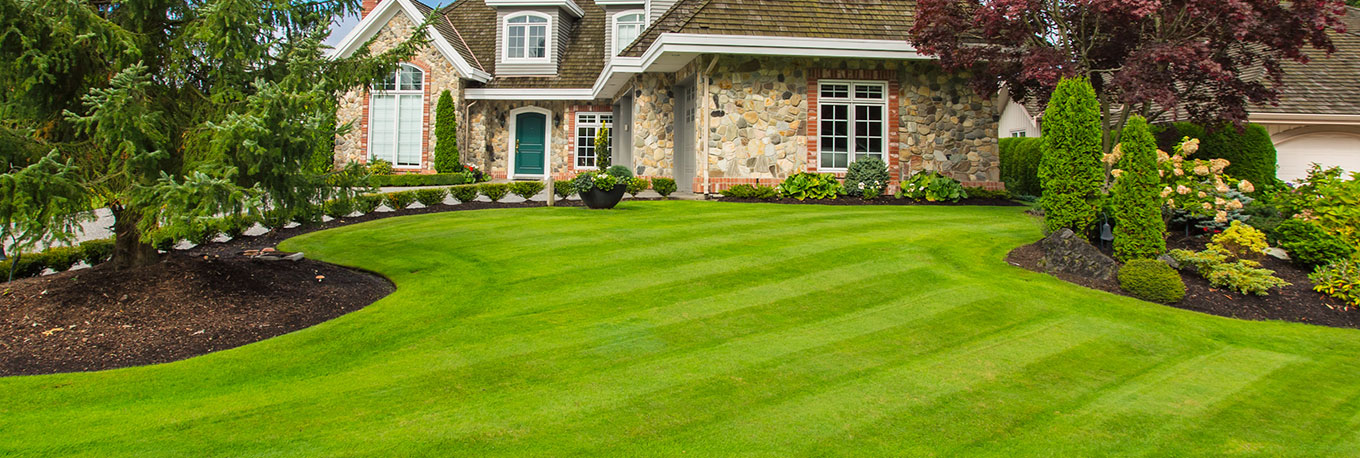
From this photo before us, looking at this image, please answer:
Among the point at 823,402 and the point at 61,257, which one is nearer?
the point at 823,402

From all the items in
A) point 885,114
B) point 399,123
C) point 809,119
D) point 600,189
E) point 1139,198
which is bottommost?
point 1139,198

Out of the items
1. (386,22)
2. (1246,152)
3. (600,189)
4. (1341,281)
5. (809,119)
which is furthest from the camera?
(386,22)

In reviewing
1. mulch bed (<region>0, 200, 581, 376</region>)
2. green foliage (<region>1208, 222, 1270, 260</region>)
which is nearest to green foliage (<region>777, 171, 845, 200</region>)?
green foliage (<region>1208, 222, 1270, 260</region>)

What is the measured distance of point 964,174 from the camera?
14531mm

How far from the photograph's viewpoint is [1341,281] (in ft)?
21.9

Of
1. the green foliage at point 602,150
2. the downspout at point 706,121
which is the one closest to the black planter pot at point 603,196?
the downspout at point 706,121

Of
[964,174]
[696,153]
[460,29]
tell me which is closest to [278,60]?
[696,153]

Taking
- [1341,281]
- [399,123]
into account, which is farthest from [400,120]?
[1341,281]

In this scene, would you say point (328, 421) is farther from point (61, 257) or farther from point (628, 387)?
point (61, 257)

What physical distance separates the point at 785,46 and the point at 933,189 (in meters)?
3.61

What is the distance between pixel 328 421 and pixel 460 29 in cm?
2171

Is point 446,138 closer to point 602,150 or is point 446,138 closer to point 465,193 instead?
point 602,150

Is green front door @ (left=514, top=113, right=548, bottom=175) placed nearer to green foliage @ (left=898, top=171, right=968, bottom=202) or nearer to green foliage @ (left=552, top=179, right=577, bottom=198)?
green foliage @ (left=552, top=179, right=577, bottom=198)

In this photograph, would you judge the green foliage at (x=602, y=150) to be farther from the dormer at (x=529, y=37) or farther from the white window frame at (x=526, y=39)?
the white window frame at (x=526, y=39)
